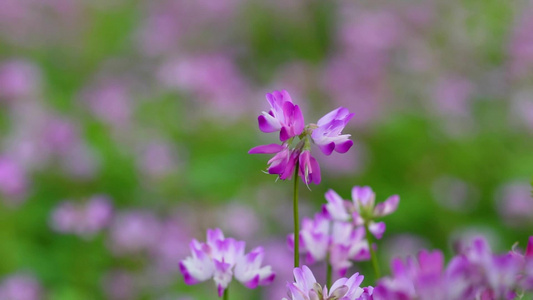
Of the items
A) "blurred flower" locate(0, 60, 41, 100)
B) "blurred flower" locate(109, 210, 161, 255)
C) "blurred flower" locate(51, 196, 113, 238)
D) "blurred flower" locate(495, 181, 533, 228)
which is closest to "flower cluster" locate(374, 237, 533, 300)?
"blurred flower" locate(51, 196, 113, 238)

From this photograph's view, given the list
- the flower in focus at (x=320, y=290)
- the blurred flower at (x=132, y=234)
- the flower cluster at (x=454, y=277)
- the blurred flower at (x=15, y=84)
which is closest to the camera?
the flower cluster at (x=454, y=277)

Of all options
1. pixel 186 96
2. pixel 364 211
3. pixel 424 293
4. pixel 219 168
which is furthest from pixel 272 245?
Result: pixel 424 293

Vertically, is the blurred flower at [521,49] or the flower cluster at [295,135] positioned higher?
the blurred flower at [521,49]

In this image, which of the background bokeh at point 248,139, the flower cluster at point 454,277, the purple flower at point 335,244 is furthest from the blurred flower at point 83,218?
the flower cluster at point 454,277

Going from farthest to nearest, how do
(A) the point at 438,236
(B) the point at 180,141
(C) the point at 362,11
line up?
(C) the point at 362,11 < (B) the point at 180,141 < (A) the point at 438,236

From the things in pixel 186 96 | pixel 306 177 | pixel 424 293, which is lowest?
pixel 424 293

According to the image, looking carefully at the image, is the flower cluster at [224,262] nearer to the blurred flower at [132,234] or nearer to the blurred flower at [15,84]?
the blurred flower at [132,234]

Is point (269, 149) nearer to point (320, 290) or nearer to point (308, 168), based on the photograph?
point (308, 168)

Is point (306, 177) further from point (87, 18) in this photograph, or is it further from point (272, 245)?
point (87, 18)
